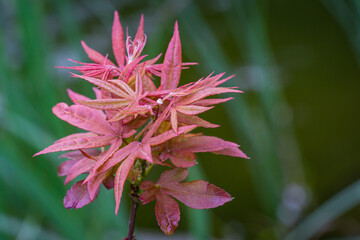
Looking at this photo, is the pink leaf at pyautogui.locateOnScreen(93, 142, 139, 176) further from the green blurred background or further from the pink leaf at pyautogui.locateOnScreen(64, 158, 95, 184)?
the green blurred background

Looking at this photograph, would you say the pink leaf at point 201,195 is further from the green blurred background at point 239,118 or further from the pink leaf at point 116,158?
the green blurred background at point 239,118

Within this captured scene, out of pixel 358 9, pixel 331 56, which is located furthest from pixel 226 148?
pixel 331 56

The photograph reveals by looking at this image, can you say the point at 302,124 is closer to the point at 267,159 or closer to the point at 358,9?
the point at 267,159

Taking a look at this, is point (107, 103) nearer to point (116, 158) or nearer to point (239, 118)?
point (116, 158)

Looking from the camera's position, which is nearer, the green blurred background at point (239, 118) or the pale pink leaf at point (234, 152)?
the pale pink leaf at point (234, 152)

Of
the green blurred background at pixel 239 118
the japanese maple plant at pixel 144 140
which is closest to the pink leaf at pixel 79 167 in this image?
the japanese maple plant at pixel 144 140

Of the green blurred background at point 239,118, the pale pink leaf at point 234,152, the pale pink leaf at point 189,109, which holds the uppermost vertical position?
the pale pink leaf at point 189,109

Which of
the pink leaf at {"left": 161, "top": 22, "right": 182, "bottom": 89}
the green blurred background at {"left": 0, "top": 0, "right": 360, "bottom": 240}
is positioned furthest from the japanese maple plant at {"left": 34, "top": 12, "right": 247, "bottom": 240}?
the green blurred background at {"left": 0, "top": 0, "right": 360, "bottom": 240}
